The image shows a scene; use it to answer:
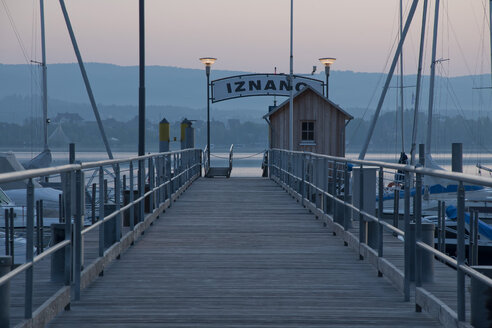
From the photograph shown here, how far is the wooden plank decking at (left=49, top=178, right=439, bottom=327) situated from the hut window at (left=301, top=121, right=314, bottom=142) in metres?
23.1

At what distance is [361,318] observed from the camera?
20.6 ft

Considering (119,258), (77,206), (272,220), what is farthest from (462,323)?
(272,220)

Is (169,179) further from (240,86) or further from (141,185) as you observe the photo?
(240,86)

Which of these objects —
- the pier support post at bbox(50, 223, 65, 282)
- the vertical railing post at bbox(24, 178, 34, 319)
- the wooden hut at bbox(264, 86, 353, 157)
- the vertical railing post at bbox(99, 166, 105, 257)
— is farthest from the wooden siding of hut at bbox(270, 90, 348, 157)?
the vertical railing post at bbox(24, 178, 34, 319)

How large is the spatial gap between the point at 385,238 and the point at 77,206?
5318 millimetres

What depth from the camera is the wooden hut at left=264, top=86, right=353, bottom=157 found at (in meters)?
36.2

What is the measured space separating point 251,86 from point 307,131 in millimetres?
5934

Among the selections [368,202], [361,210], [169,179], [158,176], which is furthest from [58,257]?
[169,179]

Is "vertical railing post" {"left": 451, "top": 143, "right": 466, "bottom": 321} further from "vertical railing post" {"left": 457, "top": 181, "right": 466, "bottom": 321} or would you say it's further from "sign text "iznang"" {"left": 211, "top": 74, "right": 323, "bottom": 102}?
"sign text "iznang"" {"left": 211, "top": 74, "right": 323, "bottom": 102}

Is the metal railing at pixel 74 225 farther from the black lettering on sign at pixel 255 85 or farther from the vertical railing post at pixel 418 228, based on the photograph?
the black lettering on sign at pixel 255 85

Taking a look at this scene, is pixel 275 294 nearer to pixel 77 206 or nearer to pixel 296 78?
pixel 77 206

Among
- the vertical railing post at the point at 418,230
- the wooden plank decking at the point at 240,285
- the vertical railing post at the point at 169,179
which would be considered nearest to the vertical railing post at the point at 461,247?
the wooden plank decking at the point at 240,285

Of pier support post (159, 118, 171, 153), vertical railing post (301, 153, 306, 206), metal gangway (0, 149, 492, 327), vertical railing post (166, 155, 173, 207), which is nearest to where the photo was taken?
metal gangway (0, 149, 492, 327)

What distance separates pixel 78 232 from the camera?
22.3 ft
